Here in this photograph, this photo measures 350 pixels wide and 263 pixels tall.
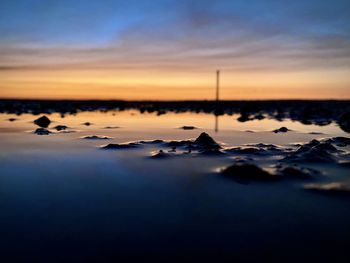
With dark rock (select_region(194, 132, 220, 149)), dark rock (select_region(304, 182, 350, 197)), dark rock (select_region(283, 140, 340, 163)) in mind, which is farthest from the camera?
dark rock (select_region(194, 132, 220, 149))

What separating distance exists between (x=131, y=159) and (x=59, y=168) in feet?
4.02

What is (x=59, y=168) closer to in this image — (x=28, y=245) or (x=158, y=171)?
(x=158, y=171)

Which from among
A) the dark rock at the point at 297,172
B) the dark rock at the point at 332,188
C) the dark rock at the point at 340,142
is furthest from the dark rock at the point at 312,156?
the dark rock at the point at 340,142

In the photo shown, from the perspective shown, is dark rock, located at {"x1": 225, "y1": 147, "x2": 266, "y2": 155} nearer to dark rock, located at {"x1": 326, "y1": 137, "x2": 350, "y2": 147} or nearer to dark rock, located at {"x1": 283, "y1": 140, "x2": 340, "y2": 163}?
dark rock, located at {"x1": 283, "y1": 140, "x2": 340, "y2": 163}

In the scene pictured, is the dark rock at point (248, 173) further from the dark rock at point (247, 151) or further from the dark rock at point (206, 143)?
the dark rock at point (206, 143)

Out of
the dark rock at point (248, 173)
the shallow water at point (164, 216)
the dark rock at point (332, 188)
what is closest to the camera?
the shallow water at point (164, 216)

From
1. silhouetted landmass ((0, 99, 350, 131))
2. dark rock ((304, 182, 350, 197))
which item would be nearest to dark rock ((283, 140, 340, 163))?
dark rock ((304, 182, 350, 197))

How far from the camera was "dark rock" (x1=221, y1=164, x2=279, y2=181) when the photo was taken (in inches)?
166

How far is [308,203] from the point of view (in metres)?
→ 3.29

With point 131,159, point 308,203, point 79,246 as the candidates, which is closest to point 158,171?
point 131,159

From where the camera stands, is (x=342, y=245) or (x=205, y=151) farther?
(x=205, y=151)

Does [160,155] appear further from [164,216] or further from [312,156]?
[164,216]

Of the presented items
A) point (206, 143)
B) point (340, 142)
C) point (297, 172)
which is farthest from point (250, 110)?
point (297, 172)

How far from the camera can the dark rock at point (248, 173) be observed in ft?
13.9
